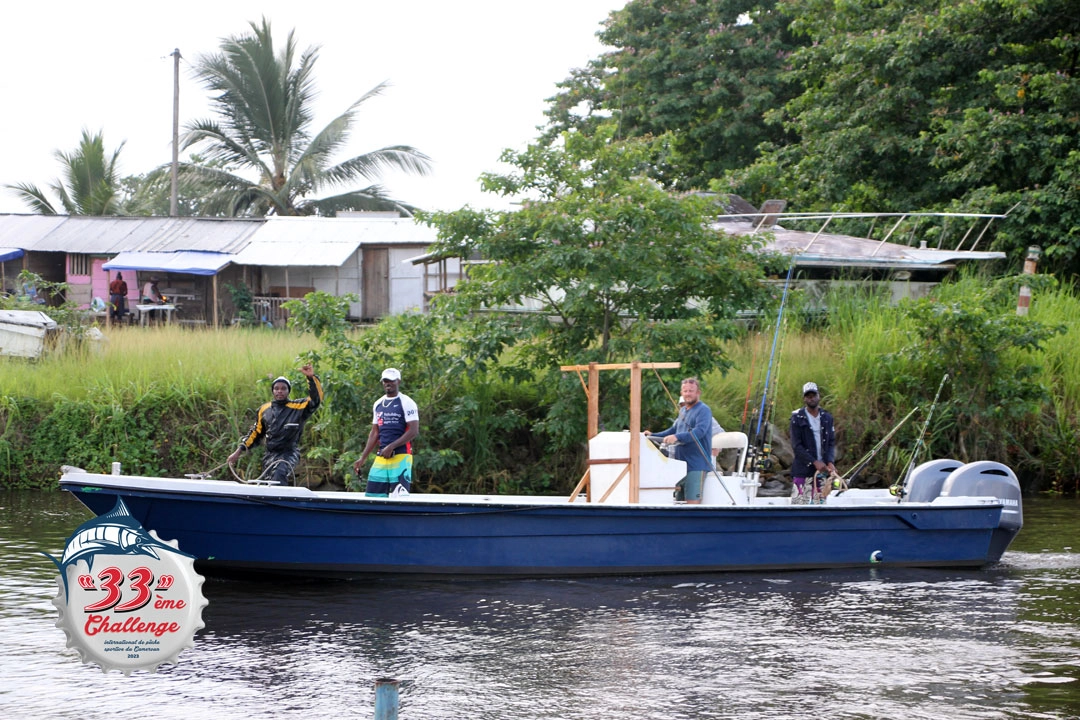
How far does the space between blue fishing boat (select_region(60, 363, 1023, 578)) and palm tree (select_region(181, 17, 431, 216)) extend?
879 inches

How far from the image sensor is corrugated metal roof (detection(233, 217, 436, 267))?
26531 mm

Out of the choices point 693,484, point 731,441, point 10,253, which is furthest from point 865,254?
point 10,253

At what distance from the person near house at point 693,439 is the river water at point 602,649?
85cm

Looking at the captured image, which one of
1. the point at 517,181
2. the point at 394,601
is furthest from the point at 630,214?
the point at 394,601

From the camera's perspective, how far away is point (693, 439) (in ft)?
33.9

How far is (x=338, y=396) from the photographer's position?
13234mm

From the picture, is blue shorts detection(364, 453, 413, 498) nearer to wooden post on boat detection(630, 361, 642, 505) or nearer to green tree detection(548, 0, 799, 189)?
wooden post on boat detection(630, 361, 642, 505)

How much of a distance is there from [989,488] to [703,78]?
56.8 ft

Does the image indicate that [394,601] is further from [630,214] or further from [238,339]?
[238,339]

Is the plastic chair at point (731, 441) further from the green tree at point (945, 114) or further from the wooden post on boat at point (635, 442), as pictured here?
the green tree at point (945, 114)

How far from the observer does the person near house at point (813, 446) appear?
1080 centimetres

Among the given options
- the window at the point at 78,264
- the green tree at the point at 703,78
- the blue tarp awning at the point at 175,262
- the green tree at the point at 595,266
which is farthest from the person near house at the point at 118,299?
the green tree at the point at 595,266

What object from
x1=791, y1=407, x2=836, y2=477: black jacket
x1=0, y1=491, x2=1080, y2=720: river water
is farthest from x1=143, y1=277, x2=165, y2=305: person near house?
x1=791, y1=407, x2=836, y2=477: black jacket

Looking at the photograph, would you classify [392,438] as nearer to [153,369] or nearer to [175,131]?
[153,369]
